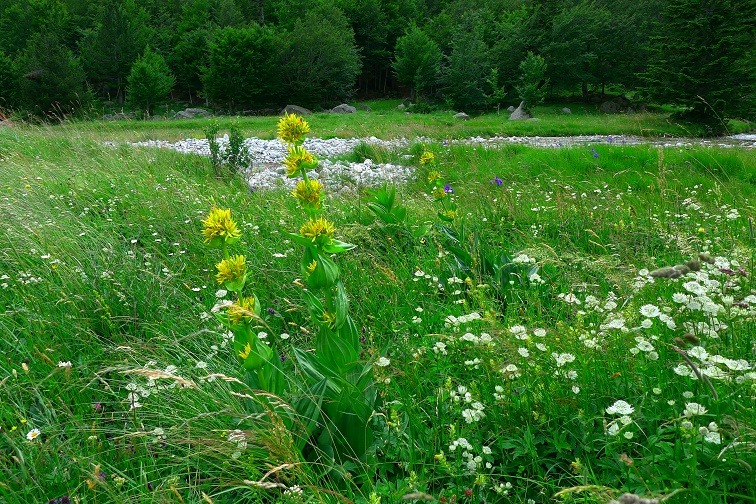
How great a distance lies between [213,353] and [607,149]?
491 inches

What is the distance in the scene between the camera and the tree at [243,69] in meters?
49.4

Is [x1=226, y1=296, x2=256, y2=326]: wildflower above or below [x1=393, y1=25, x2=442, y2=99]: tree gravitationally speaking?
below

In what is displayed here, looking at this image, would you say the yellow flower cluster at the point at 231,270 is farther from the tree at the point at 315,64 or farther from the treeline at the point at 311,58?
the tree at the point at 315,64

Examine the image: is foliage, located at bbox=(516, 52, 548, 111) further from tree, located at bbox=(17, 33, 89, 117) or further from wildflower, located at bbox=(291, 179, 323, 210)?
wildflower, located at bbox=(291, 179, 323, 210)

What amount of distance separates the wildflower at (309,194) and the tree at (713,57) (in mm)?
29025

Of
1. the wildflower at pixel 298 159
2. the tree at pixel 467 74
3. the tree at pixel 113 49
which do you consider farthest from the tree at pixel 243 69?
the wildflower at pixel 298 159

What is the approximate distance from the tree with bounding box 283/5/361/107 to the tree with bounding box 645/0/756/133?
3212cm

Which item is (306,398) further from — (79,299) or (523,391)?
(79,299)

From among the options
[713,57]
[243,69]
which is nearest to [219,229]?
[713,57]

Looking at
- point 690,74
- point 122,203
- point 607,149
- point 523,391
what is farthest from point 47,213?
point 690,74

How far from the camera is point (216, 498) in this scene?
1.91 m

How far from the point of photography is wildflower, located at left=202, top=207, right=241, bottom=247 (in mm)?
2107

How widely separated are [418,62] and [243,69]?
57.6ft

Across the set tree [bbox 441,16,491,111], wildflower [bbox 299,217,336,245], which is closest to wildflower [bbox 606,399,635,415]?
wildflower [bbox 299,217,336,245]
